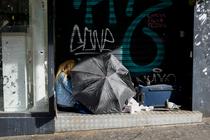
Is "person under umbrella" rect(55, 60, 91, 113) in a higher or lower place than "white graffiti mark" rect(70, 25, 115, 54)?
lower

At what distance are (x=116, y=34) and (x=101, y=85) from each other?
4.00ft

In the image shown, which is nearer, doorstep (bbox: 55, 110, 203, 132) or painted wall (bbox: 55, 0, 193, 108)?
doorstep (bbox: 55, 110, 203, 132)

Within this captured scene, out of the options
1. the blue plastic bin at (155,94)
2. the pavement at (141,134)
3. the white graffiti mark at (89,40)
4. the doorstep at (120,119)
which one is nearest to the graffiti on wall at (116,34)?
the white graffiti mark at (89,40)

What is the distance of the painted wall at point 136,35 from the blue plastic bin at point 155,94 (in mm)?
236

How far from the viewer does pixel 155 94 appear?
8.70m

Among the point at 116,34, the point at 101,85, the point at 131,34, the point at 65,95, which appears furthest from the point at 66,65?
the point at 131,34

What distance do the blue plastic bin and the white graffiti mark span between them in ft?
3.41

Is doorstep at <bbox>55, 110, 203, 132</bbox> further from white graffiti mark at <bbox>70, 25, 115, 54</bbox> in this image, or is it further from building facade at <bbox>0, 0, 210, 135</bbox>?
white graffiti mark at <bbox>70, 25, 115, 54</bbox>

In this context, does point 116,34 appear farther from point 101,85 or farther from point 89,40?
point 101,85

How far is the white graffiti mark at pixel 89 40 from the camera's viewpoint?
28.7 feet

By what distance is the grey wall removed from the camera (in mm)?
8398

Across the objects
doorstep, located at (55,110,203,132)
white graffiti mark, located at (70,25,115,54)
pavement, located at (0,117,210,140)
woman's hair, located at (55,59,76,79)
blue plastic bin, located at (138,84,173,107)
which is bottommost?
pavement, located at (0,117,210,140)

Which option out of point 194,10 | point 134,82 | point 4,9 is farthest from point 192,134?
point 4,9

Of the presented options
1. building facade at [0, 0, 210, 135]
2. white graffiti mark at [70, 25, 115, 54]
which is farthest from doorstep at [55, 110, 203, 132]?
white graffiti mark at [70, 25, 115, 54]
